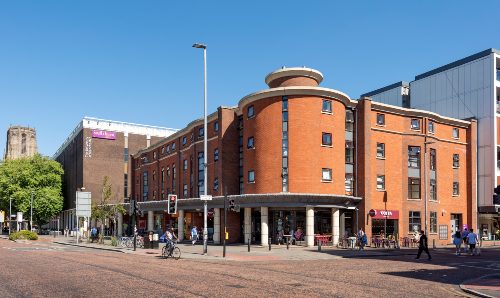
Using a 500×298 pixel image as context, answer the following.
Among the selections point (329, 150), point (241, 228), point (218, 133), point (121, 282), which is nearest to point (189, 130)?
point (218, 133)

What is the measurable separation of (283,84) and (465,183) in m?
23.5

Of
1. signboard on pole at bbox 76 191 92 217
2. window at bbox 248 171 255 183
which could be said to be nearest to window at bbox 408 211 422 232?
window at bbox 248 171 255 183

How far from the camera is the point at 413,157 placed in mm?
51000

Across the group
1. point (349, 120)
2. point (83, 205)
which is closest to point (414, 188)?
point (349, 120)

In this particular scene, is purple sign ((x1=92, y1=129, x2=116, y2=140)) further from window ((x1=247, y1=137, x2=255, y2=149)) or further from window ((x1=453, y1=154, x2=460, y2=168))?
window ((x1=453, y1=154, x2=460, y2=168))

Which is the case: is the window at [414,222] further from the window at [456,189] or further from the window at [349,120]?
the window at [349,120]

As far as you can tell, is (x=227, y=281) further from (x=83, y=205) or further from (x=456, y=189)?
(x=456, y=189)

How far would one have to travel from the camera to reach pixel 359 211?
153 feet

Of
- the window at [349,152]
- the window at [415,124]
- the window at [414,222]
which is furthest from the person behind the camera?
the window at [415,124]

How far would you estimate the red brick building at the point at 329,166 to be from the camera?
144ft

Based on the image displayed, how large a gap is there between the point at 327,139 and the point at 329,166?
2.37 metres

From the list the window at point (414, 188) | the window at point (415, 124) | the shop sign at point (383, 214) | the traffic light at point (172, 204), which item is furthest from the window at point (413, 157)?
the traffic light at point (172, 204)

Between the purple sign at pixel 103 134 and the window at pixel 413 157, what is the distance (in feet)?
205

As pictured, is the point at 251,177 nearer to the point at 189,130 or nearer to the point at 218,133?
the point at 218,133
